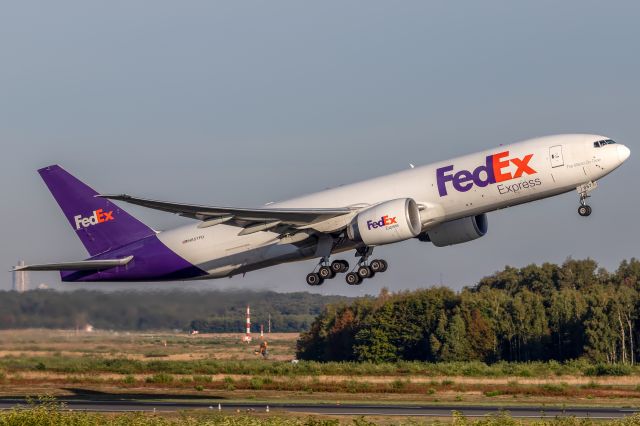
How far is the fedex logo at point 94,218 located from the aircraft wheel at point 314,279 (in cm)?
1060

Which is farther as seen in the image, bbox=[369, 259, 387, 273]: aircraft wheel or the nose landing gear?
bbox=[369, 259, 387, 273]: aircraft wheel

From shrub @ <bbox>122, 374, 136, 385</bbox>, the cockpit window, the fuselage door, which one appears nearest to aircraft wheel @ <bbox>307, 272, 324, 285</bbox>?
the fuselage door

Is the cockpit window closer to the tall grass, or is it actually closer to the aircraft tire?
the aircraft tire

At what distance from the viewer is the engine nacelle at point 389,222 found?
41.4 metres

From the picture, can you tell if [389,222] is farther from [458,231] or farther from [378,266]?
[458,231]

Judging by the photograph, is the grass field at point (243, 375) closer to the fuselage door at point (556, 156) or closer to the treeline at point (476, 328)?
the treeline at point (476, 328)

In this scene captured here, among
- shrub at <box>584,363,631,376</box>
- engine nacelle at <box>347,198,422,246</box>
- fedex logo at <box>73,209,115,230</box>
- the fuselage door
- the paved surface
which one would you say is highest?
the fuselage door

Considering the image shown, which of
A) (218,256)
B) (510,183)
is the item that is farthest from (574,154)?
(218,256)

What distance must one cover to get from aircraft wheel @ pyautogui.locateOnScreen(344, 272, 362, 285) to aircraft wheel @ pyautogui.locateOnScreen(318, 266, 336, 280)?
29.4 inches

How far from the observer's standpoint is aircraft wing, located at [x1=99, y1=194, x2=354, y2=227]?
137 ft

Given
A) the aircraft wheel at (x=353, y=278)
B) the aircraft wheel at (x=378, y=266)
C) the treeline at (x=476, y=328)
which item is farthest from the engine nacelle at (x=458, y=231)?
the treeline at (x=476, y=328)

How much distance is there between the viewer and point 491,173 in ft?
135

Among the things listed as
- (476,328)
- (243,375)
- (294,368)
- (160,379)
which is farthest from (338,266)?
(476,328)

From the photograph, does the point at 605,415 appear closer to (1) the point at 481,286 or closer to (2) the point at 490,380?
(2) the point at 490,380
